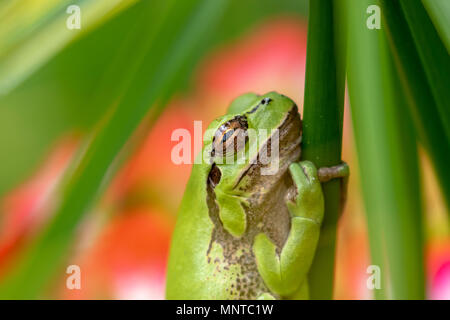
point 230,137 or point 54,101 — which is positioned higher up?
point 54,101

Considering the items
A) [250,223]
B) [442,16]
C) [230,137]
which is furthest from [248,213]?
[442,16]

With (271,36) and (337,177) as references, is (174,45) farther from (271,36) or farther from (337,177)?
(271,36)

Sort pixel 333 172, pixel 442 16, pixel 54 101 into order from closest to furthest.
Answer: pixel 442 16, pixel 333 172, pixel 54 101

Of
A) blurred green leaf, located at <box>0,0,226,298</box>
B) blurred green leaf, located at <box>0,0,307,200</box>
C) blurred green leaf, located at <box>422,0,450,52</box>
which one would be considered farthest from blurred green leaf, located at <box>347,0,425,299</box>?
blurred green leaf, located at <box>0,0,307,200</box>

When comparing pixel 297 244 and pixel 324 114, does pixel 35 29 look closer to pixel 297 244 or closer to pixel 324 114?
pixel 324 114

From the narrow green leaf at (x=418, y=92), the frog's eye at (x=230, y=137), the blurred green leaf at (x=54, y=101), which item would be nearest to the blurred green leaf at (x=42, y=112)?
the blurred green leaf at (x=54, y=101)

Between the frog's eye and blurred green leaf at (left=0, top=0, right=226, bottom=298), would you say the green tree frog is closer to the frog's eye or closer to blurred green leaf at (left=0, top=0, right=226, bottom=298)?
the frog's eye

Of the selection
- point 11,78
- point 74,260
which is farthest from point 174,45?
point 74,260
